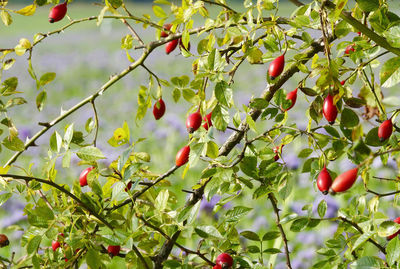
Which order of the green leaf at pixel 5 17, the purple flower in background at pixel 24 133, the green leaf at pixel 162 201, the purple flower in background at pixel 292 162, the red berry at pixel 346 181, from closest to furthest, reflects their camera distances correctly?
the red berry at pixel 346 181 < the green leaf at pixel 162 201 < the green leaf at pixel 5 17 < the purple flower in background at pixel 292 162 < the purple flower in background at pixel 24 133

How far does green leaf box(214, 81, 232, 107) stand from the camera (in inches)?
26.4

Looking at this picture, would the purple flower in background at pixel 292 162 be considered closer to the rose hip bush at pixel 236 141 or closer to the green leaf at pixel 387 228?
the rose hip bush at pixel 236 141

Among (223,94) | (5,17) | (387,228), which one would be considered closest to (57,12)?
(5,17)

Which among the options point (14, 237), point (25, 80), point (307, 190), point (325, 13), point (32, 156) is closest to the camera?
point (325, 13)

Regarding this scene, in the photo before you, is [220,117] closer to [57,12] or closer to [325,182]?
[325,182]

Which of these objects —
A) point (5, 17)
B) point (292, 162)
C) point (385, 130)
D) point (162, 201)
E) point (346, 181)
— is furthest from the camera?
point (292, 162)

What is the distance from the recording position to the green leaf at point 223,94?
2.20 ft

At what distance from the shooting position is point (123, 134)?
0.80 meters

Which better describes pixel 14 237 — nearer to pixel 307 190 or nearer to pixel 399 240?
pixel 307 190

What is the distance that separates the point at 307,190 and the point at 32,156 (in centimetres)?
198

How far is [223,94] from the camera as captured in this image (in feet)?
2.21

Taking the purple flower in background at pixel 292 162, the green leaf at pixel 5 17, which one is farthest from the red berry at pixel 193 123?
the purple flower in background at pixel 292 162

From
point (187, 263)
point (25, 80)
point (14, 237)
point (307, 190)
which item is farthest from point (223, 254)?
point (25, 80)

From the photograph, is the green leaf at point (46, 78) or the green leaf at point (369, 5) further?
the green leaf at point (46, 78)
